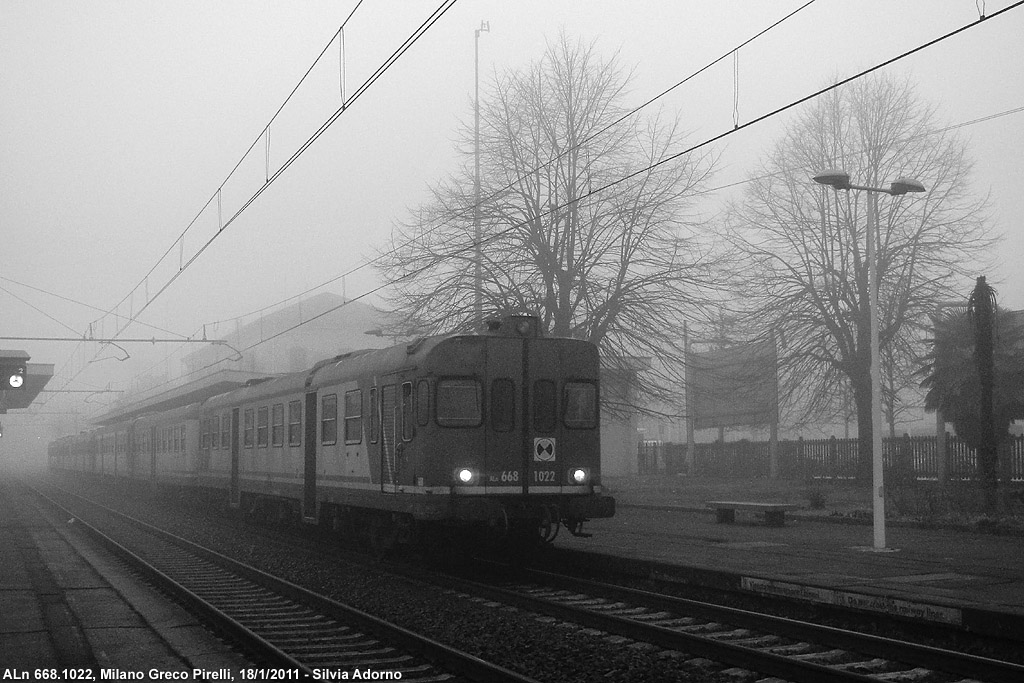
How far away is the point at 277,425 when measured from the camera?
1984cm

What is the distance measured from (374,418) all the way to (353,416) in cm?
Result: 96

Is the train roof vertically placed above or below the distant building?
below

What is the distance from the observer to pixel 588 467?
559 inches

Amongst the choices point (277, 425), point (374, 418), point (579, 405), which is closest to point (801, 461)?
point (277, 425)

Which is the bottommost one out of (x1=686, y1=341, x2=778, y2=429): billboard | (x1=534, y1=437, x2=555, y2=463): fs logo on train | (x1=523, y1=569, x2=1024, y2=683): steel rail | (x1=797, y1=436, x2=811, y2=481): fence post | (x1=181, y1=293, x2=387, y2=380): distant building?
(x1=523, y1=569, x2=1024, y2=683): steel rail

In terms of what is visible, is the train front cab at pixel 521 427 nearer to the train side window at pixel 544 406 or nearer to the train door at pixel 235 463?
the train side window at pixel 544 406

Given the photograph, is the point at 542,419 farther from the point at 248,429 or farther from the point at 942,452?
the point at 942,452

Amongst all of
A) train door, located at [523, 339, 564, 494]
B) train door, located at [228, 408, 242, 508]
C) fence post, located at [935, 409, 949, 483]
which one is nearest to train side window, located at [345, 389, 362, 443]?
train door, located at [523, 339, 564, 494]

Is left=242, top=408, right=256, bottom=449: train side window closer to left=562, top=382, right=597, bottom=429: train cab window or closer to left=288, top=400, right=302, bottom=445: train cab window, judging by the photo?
left=288, top=400, right=302, bottom=445: train cab window

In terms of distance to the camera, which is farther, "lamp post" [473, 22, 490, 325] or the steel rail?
"lamp post" [473, 22, 490, 325]

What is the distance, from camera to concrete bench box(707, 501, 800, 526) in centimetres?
1919

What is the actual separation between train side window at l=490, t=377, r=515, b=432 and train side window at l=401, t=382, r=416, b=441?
1.00 metres

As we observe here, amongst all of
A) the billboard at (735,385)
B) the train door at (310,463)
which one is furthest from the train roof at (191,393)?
the billboard at (735,385)

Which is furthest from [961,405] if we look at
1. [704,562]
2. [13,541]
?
[13,541]
